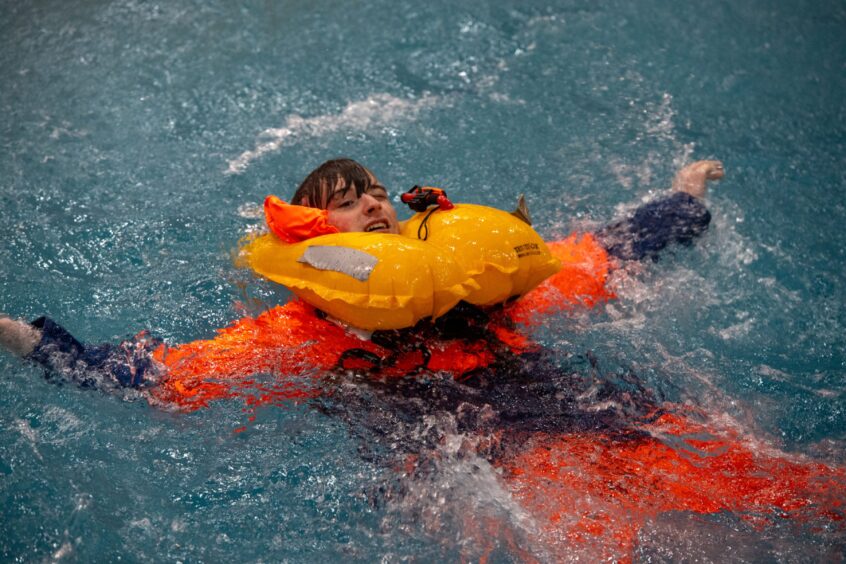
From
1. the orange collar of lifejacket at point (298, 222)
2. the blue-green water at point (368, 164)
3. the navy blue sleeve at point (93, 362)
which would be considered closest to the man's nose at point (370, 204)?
the orange collar of lifejacket at point (298, 222)

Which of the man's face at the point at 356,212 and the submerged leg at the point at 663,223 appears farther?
the submerged leg at the point at 663,223

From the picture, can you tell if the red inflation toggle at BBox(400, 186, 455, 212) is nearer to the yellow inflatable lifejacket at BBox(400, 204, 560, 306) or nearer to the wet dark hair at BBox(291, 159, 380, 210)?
the yellow inflatable lifejacket at BBox(400, 204, 560, 306)

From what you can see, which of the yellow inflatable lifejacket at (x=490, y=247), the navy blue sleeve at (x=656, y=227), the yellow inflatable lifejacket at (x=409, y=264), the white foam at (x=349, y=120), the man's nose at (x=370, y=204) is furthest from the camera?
the white foam at (x=349, y=120)

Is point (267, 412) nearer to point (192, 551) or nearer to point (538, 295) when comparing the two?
point (192, 551)

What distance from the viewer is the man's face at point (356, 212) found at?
2707 millimetres

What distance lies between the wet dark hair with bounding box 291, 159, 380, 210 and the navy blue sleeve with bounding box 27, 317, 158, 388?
64 centimetres

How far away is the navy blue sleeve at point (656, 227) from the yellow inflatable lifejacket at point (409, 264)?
25.6 inches

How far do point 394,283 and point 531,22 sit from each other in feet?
9.20

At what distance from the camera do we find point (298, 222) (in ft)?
8.76

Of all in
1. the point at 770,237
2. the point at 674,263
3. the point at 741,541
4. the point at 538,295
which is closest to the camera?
the point at 741,541

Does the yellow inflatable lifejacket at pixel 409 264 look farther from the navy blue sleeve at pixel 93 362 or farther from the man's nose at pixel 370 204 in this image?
the navy blue sleeve at pixel 93 362

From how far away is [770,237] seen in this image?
370 cm

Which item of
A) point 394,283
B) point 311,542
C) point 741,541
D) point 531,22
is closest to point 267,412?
point 311,542

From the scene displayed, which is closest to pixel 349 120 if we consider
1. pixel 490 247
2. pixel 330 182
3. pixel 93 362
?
pixel 330 182
